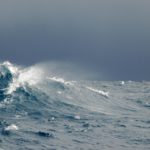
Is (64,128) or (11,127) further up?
(64,128)

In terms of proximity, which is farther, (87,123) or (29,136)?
(87,123)

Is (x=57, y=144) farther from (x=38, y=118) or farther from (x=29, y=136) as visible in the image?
(x=38, y=118)

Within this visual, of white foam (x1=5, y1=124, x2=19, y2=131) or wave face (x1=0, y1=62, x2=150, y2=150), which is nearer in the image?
wave face (x1=0, y1=62, x2=150, y2=150)

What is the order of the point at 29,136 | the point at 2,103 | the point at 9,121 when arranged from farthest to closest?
the point at 2,103 → the point at 9,121 → the point at 29,136

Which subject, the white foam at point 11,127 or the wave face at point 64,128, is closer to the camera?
the wave face at point 64,128

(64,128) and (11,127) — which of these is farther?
(64,128)

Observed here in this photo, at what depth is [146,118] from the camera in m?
198

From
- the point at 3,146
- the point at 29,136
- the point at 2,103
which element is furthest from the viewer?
the point at 2,103

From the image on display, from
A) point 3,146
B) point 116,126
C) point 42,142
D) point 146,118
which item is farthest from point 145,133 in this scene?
point 3,146

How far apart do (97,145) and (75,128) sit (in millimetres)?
17686

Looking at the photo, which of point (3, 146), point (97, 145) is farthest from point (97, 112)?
point (3, 146)

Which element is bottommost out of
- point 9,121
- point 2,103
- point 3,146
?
point 3,146

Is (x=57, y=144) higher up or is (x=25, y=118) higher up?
(x=25, y=118)

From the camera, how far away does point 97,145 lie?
158 m
